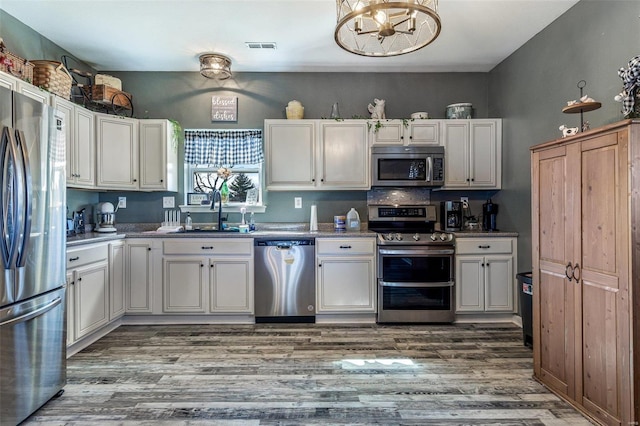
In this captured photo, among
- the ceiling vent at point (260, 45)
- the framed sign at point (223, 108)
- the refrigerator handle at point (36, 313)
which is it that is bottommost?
the refrigerator handle at point (36, 313)

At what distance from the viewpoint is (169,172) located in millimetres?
3609

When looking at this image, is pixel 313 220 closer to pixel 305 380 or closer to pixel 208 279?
pixel 208 279

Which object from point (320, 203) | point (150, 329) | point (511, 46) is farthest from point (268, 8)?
point (150, 329)

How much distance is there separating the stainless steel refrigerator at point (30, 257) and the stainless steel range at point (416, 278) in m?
2.58

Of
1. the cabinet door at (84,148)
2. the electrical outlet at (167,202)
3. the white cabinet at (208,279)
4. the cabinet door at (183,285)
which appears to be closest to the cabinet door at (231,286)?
the white cabinet at (208,279)

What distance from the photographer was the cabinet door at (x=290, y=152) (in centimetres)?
357

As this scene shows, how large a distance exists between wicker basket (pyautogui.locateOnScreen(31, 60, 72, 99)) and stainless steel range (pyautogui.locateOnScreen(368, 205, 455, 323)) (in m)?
3.15

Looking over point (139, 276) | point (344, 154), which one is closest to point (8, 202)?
point (139, 276)

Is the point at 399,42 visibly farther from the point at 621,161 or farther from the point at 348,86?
the point at 621,161

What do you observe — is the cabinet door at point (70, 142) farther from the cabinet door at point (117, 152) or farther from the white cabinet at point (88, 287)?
the white cabinet at point (88, 287)

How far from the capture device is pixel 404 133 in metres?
3.56

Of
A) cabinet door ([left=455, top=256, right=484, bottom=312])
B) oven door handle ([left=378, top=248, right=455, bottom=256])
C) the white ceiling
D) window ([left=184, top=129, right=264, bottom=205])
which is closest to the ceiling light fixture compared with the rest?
the white ceiling

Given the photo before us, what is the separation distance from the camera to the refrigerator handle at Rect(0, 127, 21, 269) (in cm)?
164

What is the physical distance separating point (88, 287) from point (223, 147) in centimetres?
199
